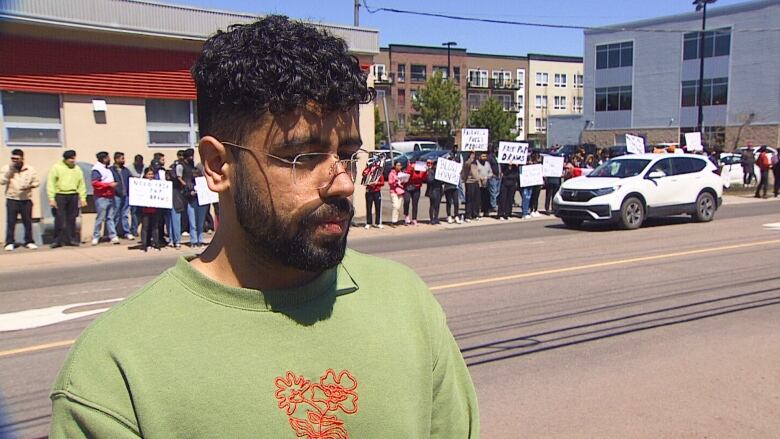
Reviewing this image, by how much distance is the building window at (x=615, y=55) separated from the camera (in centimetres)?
5962

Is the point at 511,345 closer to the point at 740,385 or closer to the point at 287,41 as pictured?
the point at 740,385

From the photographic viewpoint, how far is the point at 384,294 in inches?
68.1

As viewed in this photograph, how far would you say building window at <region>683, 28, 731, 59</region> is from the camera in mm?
53062

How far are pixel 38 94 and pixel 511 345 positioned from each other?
1366 cm

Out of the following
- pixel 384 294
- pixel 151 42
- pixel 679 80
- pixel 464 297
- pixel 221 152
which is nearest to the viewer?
pixel 221 152

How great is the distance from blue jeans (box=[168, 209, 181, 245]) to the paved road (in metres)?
1.57

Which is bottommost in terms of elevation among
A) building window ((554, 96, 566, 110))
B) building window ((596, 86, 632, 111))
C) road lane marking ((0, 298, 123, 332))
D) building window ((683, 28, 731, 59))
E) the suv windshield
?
road lane marking ((0, 298, 123, 332))

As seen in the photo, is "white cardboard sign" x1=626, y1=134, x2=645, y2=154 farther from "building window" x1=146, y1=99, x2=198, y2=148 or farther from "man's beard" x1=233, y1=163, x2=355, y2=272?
"man's beard" x1=233, y1=163, x2=355, y2=272

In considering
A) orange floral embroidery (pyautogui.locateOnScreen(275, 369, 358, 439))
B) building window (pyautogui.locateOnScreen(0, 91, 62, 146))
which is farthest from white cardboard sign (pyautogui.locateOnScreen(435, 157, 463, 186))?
orange floral embroidery (pyautogui.locateOnScreen(275, 369, 358, 439))

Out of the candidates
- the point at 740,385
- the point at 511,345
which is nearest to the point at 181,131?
the point at 511,345

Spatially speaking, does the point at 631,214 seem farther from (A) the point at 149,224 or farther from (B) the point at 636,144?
(A) the point at 149,224

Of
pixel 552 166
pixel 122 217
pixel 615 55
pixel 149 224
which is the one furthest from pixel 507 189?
pixel 615 55

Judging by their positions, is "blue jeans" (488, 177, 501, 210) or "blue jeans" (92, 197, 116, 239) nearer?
"blue jeans" (92, 197, 116, 239)

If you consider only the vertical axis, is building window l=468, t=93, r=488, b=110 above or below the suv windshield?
above
